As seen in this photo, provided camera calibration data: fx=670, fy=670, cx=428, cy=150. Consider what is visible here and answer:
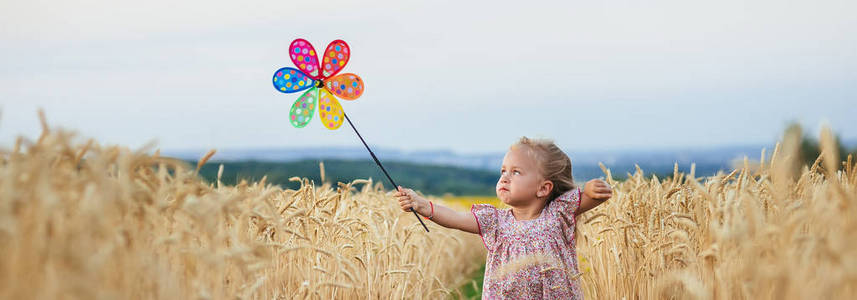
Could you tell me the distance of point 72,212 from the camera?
6.54 feet

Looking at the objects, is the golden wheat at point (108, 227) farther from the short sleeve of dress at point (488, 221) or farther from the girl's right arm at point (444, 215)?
the short sleeve of dress at point (488, 221)

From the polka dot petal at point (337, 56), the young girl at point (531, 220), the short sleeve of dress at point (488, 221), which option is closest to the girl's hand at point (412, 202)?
the young girl at point (531, 220)

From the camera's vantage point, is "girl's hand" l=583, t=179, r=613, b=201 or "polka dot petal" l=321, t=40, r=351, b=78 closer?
"girl's hand" l=583, t=179, r=613, b=201

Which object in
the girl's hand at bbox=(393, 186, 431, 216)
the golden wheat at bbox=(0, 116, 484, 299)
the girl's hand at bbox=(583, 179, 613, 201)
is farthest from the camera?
the girl's hand at bbox=(393, 186, 431, 216)

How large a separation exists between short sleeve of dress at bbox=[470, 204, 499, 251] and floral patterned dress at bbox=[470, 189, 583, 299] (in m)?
0.12

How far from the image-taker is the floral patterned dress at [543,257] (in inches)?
147

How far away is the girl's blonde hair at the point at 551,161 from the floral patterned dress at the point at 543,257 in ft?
0.39

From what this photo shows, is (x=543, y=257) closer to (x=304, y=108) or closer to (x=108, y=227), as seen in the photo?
(x=304, y=108)

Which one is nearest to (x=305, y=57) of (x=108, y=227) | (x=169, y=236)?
(x=169, y=236)

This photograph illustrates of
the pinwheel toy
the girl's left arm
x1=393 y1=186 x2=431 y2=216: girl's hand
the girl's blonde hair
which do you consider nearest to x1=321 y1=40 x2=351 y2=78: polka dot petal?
the pinwheel toy

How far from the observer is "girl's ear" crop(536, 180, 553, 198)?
3824 millimetres

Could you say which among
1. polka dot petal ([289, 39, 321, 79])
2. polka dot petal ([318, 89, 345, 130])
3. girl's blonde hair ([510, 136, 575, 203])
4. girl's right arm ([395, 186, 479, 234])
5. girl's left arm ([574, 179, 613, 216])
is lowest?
girl's right arm ([395, 186, 479, 234])

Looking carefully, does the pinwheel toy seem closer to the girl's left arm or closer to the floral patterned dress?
the floral patterned dress

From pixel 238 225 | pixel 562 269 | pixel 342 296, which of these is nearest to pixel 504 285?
pixel 562 269
